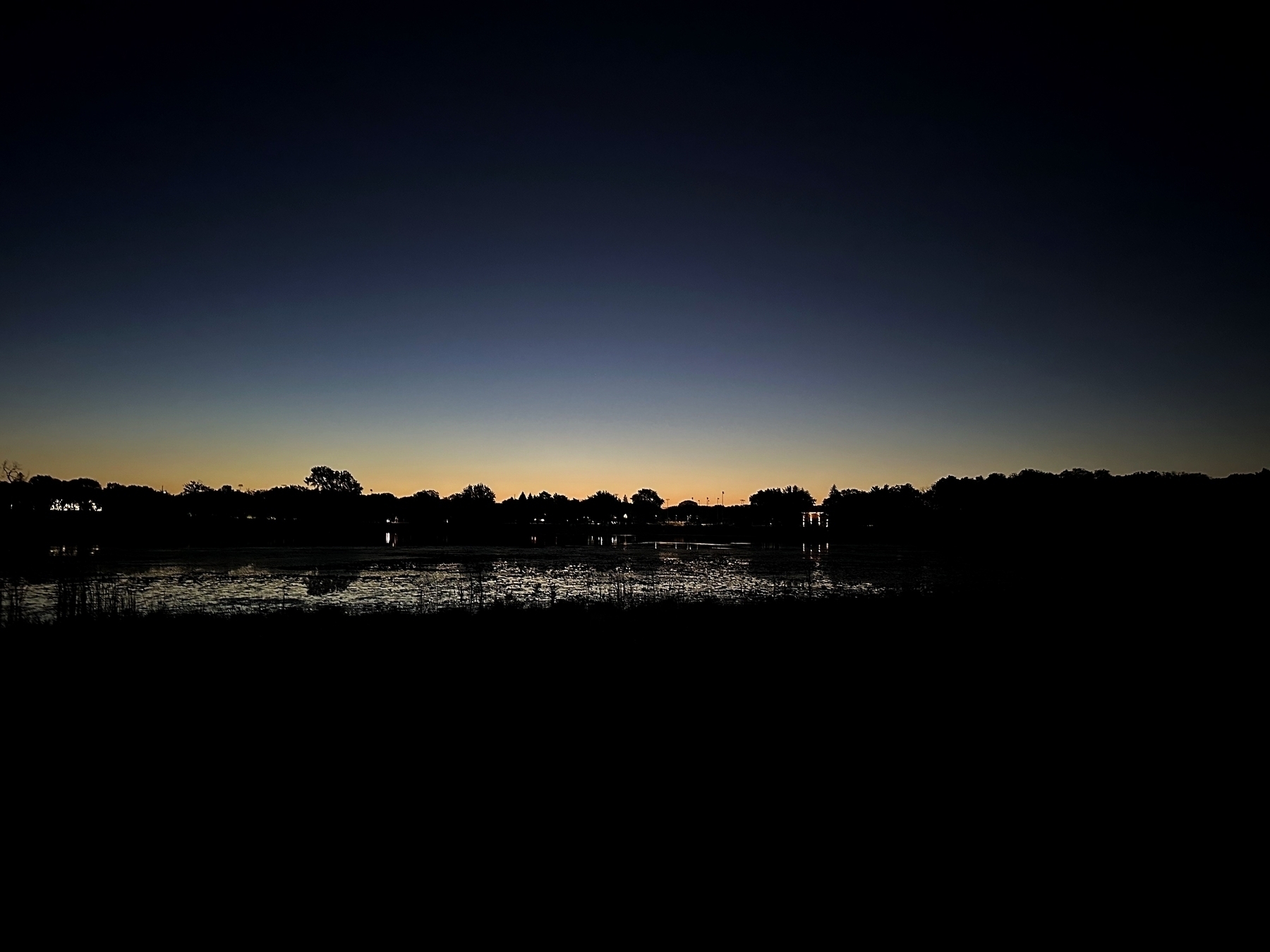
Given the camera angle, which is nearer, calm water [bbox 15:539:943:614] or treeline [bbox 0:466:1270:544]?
calm water [bbox 15:539:943:614]

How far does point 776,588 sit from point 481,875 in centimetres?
2501

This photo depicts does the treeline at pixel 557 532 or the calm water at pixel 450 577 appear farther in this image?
the treeline at pixel 557 532

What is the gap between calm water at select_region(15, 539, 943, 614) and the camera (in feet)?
80.5

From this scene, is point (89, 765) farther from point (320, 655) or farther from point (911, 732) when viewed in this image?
point (911, 732)

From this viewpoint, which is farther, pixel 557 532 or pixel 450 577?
pixel 557 532

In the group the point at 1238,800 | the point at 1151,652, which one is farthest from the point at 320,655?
the point at 1151,652

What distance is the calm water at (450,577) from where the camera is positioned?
80.5 feet

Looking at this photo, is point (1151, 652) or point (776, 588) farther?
point (776, 588)

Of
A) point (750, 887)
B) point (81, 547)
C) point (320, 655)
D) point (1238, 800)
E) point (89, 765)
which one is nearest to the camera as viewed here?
point (750, 887)

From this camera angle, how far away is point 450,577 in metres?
33.8

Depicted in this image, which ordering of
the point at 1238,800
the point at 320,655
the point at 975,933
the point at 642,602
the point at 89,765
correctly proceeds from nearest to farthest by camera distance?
1. the point at 975,933
2. the point at 1238,800
3. the point at 89,765
4. the point at 320,655
5. the point at 642,602

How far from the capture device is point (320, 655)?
46.2 feet

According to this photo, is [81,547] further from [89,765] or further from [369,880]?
[369,880]

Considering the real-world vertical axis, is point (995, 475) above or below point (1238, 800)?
above
